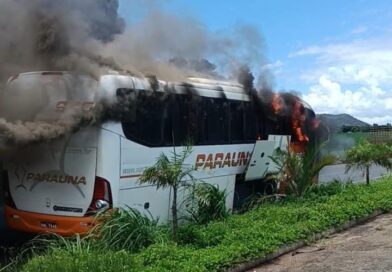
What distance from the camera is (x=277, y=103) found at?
11.8 metres

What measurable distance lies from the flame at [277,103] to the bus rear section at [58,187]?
17.5 ft

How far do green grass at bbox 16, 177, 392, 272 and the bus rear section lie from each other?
1299 millimetres

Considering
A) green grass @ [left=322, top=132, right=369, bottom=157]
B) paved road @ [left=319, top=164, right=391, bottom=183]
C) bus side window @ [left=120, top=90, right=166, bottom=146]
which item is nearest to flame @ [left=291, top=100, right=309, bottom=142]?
green grass @ [left=322, top=132, right=369, bottom=157]

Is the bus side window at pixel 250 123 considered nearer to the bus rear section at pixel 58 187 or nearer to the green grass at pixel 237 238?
the green grass at pixel 237 238

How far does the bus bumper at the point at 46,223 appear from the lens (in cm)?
728

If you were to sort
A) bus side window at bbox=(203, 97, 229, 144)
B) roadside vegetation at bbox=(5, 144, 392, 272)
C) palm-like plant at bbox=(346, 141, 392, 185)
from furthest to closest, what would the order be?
palm-like plant at bbox=(346, 141, 392, 185) → bus side window at bbox=(203, 97, 229, 144) → roadside vegetation at bbox=(5, 144, 392, 272)

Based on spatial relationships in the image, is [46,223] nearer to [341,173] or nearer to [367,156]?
[367,156]

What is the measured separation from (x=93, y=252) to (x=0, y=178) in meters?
3.43

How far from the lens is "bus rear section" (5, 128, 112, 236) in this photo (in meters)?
7.29

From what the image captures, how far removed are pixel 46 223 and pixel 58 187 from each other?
552 millimetres

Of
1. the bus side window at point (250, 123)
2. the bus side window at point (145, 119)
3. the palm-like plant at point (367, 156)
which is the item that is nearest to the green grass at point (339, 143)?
the palm-like plant at point (367, 156)

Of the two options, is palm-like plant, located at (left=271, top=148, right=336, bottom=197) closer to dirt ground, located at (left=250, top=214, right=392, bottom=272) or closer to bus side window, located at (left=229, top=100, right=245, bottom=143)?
bus side window, located at (left=229, top=100, right=245, bottom=143)

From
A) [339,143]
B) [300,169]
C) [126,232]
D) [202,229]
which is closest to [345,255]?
[202,229]

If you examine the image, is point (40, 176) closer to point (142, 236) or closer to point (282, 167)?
point (142, 236)
